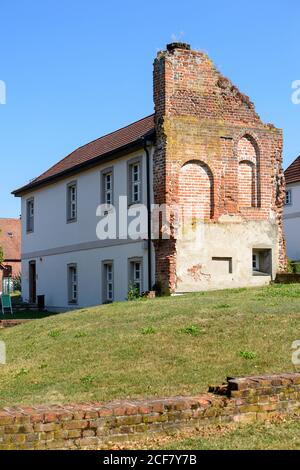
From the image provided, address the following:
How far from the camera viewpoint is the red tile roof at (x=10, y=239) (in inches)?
2485

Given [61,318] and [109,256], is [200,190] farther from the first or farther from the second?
[61,318]

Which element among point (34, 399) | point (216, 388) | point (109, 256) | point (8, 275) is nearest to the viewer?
point (216, 388)

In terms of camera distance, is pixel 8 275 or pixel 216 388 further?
pixel 8 275

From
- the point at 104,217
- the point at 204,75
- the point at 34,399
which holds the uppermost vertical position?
the point at 204,75

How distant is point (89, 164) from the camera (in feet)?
88.6

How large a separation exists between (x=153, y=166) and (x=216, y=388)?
15.0 meters

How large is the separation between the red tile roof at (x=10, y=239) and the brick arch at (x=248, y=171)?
41650mm

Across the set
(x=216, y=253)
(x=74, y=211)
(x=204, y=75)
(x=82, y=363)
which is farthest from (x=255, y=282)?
(x=82, y=363)

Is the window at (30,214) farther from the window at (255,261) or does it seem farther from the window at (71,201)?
the window at (255,261)

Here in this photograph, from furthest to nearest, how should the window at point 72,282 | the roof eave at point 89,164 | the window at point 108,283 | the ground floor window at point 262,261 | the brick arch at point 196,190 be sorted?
the window at point 72,282, the window at point 108,283, the ground floor window at point 262,261, the roof eave at point 89,164, the brick arch at point 196,190

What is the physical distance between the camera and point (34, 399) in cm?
971

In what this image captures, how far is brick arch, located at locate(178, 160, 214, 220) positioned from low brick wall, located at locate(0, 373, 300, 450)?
1431 centimetres

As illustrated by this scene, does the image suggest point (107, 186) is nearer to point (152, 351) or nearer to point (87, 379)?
point (152, 351)

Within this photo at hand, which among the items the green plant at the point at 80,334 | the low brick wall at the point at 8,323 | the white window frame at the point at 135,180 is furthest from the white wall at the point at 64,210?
the green plant at the point at 80,334
